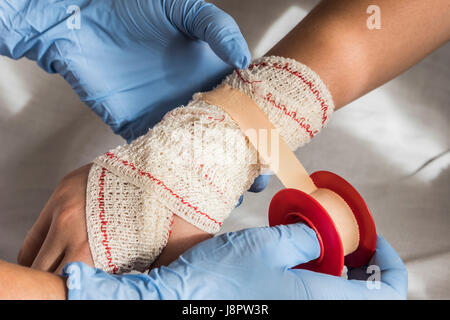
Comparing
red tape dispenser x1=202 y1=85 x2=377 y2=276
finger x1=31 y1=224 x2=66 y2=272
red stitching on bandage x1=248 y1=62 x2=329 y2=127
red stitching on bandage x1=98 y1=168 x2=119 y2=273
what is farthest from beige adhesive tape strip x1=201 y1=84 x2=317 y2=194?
finger x1=31 y1=224 x2=66 y2=272

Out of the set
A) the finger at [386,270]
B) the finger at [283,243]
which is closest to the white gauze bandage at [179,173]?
the finger at [283,243]

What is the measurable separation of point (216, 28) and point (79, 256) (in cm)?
46

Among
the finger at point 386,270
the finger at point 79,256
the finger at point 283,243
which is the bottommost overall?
the finger at point 386,270

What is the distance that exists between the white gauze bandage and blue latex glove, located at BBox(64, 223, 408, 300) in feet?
0.25

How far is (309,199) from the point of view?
2.50 ft

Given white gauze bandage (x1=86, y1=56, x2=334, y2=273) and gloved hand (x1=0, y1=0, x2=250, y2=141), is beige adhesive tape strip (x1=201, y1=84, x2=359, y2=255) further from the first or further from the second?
gloved hand (x1=0, y1=0, x2=250, y2=141)

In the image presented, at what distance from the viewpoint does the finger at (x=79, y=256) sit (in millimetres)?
761

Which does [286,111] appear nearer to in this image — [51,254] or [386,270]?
[386,270]

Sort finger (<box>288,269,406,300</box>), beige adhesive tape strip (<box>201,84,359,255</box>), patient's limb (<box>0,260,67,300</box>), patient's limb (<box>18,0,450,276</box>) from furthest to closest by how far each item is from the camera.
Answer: patient's limb (<box>18,0,450,276</box>)
beige adhesive tape strip (<box>201,84,359,255</box>)
finger (<box>288,269,406,300</box>)
patient's limb (<box>0,260,67,300</box>)

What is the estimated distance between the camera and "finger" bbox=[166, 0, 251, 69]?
82 cm

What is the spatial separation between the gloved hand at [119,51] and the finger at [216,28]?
0.5 inches

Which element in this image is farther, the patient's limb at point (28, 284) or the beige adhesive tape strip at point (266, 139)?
the beige adhesive tape strip at point (266, 139)

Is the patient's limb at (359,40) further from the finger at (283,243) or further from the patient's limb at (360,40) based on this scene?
the finger at (283,243)

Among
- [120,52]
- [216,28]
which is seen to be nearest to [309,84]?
[216,28]
